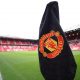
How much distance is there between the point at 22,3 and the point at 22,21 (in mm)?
544

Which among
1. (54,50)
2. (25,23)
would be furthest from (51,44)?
(25,23)

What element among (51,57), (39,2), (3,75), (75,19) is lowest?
(3,75)

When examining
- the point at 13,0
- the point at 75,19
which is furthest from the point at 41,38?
the point at 13,0

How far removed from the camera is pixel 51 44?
2.28 ft

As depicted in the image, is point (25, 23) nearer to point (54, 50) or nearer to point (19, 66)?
point (19, 66)

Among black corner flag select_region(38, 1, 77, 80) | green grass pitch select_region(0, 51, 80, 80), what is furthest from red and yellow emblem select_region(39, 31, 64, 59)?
green grass pitch select_region(0, 51, 80, 80)

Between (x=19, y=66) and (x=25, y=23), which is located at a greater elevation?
(x=25, y=23)

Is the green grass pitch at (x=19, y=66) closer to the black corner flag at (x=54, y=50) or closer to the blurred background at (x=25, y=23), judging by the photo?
the blurred background at (x=25, y=23)

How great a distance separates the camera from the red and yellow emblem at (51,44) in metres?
0.68

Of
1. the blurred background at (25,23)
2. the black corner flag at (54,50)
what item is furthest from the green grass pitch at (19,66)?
the black corner flag at (54,50)

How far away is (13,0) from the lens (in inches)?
125

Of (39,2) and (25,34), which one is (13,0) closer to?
(39,2)

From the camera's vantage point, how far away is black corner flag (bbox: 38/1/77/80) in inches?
26.5

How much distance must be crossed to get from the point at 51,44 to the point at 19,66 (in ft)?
1.34
